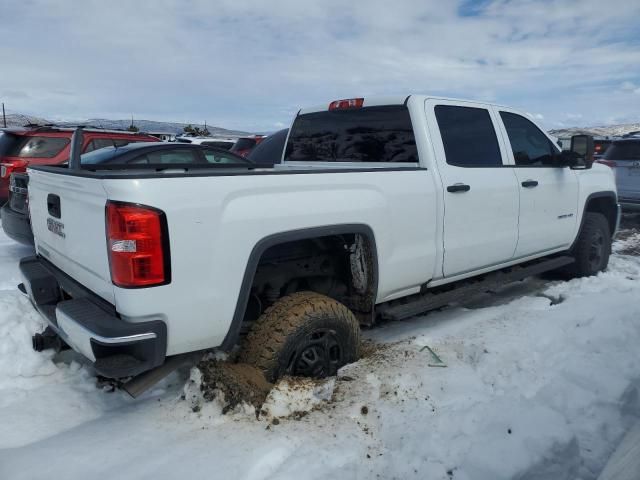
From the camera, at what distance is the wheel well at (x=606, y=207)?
565cm

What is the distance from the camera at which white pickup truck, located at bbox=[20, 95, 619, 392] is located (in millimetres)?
2330

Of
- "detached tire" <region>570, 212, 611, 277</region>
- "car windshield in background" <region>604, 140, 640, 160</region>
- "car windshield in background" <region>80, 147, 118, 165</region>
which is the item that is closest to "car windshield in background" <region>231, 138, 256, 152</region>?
"car windshield in background" <region>80, 147, 118, 165</region>

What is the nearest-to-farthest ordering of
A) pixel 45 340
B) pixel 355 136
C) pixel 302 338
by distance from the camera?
pixel 302 338, pixel 45 340, pixel 355 136

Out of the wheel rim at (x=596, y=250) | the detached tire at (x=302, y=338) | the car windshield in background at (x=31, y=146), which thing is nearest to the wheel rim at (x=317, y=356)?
the detached tire at (x=302, y=338)

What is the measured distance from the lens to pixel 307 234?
9.27 ft

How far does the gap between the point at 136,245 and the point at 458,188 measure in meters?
2.29

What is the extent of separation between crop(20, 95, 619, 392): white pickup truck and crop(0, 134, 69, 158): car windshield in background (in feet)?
13.8

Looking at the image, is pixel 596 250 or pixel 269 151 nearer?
pixel 596 250

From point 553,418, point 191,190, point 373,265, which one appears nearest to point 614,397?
point 553,418

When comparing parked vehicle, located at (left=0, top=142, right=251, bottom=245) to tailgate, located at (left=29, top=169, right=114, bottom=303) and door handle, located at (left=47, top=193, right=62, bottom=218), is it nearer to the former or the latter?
tailgate, located at (left=29, top=169, right=114, bottom=303)

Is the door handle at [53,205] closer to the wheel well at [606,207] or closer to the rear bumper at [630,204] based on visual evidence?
the wheel well at [606,207]

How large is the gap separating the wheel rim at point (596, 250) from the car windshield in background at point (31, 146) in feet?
23.0

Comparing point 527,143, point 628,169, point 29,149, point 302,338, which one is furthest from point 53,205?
point 628,169

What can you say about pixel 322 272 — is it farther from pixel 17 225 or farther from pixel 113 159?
pixel 17 225
